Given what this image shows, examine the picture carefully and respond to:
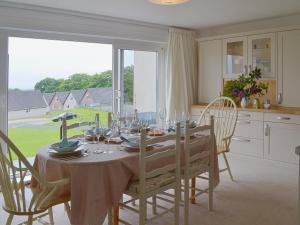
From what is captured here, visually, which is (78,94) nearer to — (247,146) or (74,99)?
(74,99)

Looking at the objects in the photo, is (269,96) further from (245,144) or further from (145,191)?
(145,191)

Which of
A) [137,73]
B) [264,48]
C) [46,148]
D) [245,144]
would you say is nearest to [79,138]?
[46,148]

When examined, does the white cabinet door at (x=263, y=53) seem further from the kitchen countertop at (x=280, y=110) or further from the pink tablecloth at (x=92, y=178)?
the pink tablecloth at (x=92, y=178)

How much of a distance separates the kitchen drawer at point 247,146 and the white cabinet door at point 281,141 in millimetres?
96

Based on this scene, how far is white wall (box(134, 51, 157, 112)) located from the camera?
5.27m

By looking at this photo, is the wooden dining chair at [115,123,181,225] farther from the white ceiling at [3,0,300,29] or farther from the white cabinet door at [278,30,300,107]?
Result: the white cabinet door at [278,30,300,107]

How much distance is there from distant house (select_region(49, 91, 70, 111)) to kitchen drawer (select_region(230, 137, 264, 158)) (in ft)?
8.86

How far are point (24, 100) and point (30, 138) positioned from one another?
0.53m

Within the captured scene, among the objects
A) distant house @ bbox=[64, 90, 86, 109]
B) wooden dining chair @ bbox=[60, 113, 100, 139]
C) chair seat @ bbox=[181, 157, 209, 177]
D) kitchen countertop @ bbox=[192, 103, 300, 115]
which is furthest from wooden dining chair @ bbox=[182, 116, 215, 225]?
distant house @ bbox=[64, 90, 86, 109]

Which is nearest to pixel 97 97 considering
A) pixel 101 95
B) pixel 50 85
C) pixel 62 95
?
pixel 101 95

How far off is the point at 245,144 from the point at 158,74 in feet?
6.37

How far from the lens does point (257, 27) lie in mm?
5008

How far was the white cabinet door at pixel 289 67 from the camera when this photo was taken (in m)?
4.48

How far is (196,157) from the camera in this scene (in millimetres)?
2809
